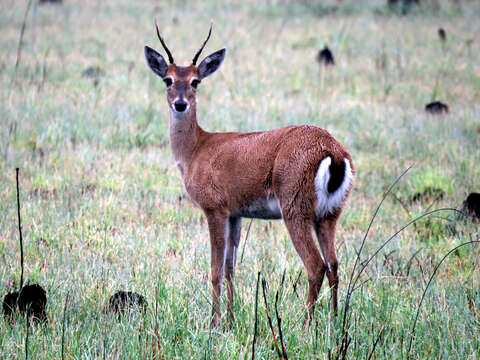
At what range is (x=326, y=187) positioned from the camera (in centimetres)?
366

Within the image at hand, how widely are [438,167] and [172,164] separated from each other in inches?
108

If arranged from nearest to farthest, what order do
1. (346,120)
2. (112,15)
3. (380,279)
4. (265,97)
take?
(380,279), (346,120), (265,97), (112,15)

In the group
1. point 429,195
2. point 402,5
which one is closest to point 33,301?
point 429,195

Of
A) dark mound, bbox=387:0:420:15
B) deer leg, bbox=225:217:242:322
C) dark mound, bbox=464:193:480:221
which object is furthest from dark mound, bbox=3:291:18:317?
dark mound, bbox=387:0:420:15

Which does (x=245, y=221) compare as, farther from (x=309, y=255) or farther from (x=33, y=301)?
(x=33, y=301)

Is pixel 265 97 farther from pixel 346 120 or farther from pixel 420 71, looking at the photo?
pixel 420 71

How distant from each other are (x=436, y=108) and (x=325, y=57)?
9.74 feet

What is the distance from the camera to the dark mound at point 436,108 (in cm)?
855

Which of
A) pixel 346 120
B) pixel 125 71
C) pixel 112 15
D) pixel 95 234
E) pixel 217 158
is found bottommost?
pixel 95 234

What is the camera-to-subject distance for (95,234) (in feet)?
16.5

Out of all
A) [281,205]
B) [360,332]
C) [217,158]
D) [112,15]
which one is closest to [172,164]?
[217,158]

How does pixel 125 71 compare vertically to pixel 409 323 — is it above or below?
above

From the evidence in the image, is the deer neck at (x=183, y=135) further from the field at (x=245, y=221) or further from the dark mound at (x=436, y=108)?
the dark mound at (x=436, y=108)

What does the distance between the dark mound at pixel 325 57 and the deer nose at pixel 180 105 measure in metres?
6.59
